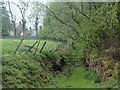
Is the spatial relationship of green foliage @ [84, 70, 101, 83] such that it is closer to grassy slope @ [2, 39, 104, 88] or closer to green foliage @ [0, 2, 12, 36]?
grassy slope @ [2, 39, 104, 88]

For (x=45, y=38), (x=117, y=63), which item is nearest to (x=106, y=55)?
(x=117, y=63)

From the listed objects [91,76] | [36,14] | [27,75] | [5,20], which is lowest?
[91,76]

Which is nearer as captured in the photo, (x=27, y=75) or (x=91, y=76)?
(x=27, y=75)

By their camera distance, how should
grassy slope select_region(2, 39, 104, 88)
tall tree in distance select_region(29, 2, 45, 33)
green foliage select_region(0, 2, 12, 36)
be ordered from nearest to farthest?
grassy slope select_region(2, 39, 104, 88) → green foliage select_region(0, 2, 12, 36) → tall tree in distance select_region(29, 2, 45, 33)

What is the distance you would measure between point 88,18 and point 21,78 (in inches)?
83.6

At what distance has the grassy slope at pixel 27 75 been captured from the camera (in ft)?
14.7

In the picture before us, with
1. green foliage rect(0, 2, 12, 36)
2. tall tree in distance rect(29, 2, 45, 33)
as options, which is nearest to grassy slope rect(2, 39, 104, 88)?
green foliage rect(0, 2, 12, 36)

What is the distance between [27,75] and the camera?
5023 mm

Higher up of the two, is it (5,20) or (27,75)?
(5,20)

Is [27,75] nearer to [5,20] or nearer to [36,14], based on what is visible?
[5,20]

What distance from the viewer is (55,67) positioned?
7094 mm

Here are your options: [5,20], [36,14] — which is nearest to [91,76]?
[36,14]

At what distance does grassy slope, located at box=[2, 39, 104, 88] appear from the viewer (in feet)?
14.7

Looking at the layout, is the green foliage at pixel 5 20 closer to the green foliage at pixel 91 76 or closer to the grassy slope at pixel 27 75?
the grassy slope at pixel 27 75
